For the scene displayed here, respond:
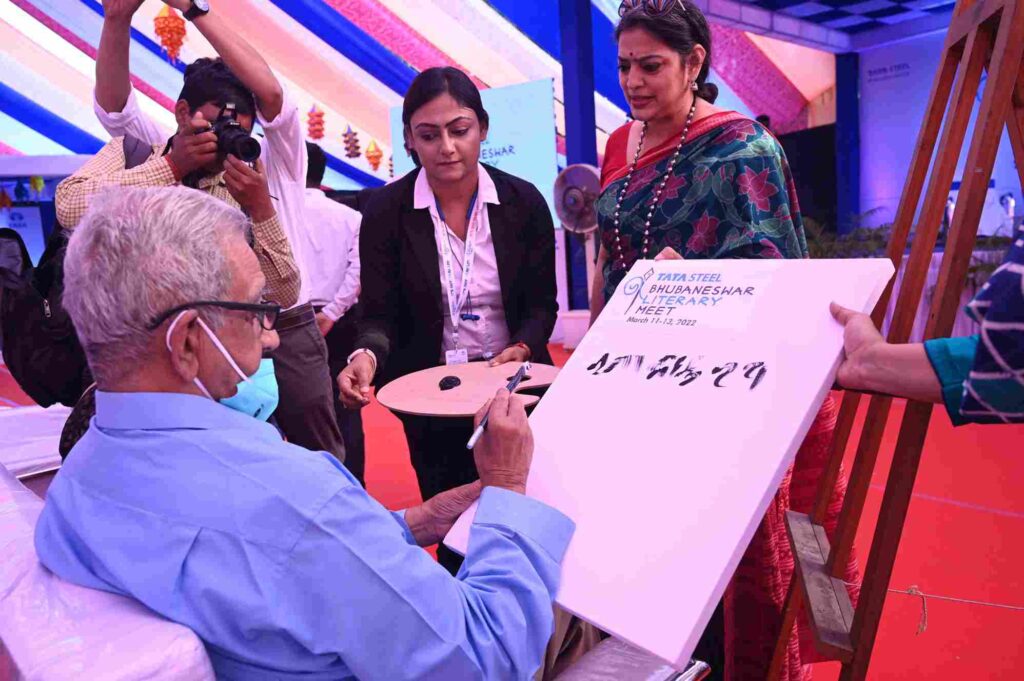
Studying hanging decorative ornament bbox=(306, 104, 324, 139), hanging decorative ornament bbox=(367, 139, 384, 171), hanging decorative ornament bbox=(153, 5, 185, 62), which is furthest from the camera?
hanging decorative ornament bbox=(367, 139, 384, 171)

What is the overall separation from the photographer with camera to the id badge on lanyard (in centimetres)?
38

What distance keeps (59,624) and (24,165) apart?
10114mm

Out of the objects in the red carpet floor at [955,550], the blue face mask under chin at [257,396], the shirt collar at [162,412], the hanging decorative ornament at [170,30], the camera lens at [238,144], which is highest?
the hanging decorative ornament at [170,30]

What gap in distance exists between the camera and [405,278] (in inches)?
87.2

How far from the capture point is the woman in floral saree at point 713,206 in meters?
1.53

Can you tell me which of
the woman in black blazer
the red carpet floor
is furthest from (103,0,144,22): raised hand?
the red carpet floor

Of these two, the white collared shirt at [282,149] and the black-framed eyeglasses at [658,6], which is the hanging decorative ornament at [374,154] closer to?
the white collared shirt at [282,149]

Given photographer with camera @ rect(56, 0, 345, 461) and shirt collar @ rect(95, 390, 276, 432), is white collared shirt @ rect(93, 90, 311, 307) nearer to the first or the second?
photographer with camera @ rect(56, 0, 345, 461)

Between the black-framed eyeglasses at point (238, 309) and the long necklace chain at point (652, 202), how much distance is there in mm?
860

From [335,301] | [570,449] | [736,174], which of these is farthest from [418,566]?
[335,301]

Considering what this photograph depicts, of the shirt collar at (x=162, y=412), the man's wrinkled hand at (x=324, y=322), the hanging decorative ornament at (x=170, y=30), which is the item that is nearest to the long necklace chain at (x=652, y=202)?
the shirt collar at (x=162, y=412)

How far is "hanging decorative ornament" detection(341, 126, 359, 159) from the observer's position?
1009 cm

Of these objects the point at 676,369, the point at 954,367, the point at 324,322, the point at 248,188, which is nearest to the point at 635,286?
the point at 676,369

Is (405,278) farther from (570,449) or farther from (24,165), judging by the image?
(24,165)
